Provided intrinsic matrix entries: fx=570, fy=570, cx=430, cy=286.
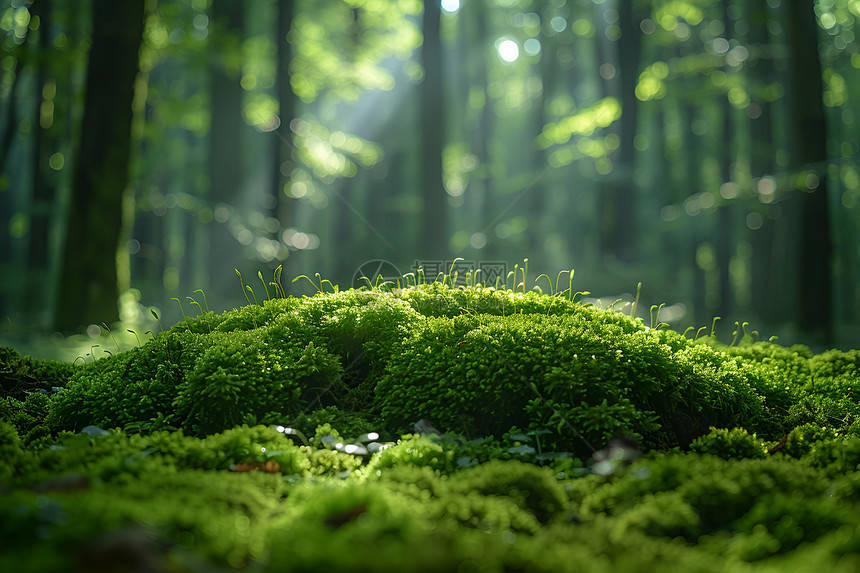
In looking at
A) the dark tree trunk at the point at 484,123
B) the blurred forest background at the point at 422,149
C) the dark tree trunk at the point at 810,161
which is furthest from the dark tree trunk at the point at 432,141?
the dark tree trunk at the point at 484,123

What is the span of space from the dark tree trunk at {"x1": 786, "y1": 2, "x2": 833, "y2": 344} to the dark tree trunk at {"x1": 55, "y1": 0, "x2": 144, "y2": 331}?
943cm

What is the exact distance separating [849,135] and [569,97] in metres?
12.6

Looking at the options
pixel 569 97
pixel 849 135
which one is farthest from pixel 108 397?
pixel 569 97

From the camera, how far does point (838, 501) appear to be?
204cm

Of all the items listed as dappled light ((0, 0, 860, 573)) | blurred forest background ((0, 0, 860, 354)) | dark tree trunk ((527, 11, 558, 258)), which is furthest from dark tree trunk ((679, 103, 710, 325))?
dappled light ((0, 0, 860, 573))

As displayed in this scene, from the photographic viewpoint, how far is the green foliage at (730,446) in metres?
2.75

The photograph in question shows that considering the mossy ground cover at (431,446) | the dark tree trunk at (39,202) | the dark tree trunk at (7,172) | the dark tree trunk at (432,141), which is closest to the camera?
the mossy ground cover at (431,446)

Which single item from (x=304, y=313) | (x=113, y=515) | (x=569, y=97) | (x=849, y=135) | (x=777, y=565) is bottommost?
(x=777, y=565)

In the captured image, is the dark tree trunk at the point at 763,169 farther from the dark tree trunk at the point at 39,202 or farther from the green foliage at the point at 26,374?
the dark tree trunk at the point at 39,202

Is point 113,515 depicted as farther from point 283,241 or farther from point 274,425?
point 283,241

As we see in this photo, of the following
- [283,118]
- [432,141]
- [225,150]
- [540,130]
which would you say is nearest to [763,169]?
[432,141]

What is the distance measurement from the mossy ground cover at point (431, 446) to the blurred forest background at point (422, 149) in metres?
2.35

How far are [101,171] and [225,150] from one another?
744cm

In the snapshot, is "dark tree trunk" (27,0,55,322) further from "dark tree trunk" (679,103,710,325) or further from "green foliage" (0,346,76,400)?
"dark tree trunk" (679,103,710,325)
